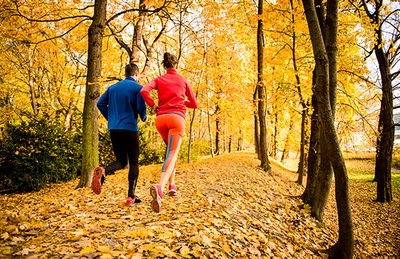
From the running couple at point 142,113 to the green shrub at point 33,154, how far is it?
5640mm

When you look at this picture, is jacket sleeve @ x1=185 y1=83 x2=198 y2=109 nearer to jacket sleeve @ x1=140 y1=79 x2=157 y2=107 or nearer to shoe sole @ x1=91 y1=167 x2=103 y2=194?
jacket sleeve @ x1=140 y1=79 x2=157 y2=107

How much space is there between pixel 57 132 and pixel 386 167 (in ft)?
45.0

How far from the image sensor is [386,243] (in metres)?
7.05

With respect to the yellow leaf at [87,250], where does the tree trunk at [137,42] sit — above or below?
above

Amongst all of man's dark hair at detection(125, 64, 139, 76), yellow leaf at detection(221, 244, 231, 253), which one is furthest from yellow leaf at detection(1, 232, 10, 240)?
man's dark hair at detection(125, 64, 139, 76)

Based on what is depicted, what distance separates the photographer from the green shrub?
308 inches

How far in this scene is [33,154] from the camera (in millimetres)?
8094

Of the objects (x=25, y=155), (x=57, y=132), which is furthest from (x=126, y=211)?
(x=57, y=132)

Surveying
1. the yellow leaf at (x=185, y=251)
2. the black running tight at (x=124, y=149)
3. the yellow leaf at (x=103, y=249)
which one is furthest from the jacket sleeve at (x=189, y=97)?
the yellow leaf at (x=103, y=249)

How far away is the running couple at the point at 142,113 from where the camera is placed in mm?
3646

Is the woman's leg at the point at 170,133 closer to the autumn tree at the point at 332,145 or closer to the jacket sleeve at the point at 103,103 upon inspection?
the jacket sleeve at the point at 103,103

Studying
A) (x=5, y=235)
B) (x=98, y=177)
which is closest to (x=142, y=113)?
(x=98, y=177)

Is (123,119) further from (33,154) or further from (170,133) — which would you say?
(33,154)

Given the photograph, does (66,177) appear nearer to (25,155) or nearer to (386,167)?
(25,155)
